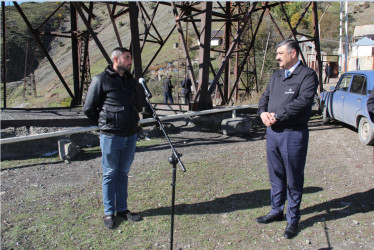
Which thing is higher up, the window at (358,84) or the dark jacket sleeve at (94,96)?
the window at (358,84)

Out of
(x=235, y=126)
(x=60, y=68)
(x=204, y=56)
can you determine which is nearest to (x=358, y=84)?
(x=235, y=126)

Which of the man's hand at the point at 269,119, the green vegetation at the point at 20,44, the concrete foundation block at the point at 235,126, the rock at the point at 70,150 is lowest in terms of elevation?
the rock at the point at 70,150

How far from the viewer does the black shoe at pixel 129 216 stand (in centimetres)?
409

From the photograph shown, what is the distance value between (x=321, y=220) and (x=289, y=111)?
1572mm

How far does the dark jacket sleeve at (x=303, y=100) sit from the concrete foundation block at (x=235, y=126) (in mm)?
5271

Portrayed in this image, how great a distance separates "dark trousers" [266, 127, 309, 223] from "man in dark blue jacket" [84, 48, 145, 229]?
170cm

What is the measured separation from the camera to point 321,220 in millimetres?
4105

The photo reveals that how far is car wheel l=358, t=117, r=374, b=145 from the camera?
769 cm

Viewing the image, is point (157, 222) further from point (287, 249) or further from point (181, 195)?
point (287, 249)

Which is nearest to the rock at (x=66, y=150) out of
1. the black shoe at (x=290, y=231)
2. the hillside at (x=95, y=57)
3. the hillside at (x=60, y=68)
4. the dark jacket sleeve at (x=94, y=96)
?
the dark jacket sleeve at (x=94, y=96)

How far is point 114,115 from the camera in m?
3.79

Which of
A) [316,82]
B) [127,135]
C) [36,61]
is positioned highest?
[36,61]

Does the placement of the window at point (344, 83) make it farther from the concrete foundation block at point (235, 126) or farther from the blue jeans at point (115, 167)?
the blue jeans at point (115, 167)

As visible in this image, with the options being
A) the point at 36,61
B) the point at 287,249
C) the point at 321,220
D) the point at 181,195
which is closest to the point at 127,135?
the point at 181,195
